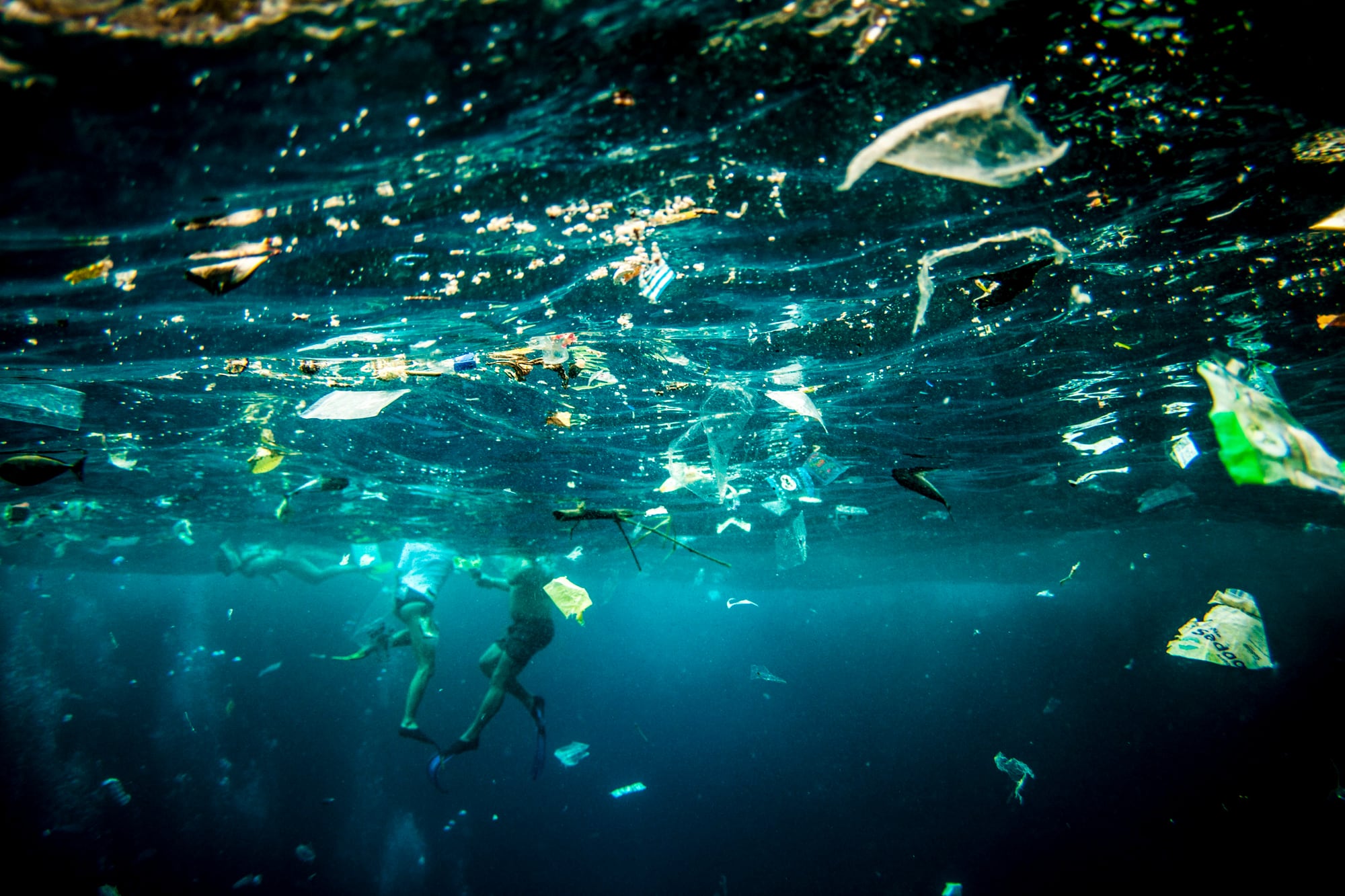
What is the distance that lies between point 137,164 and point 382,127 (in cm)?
212

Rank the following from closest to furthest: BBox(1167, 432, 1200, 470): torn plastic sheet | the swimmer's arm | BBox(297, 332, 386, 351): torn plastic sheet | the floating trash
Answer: the floating trash < BBox(297, 332, 386, 351): torn plastic sheet < BBox(1167, 432, 1200, 470): torn plastic sheet < the swimmer's arm

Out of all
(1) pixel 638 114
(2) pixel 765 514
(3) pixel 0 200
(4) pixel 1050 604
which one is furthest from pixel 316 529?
(4) pixel 1050 604

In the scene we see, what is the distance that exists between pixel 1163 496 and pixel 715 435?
19160 mm

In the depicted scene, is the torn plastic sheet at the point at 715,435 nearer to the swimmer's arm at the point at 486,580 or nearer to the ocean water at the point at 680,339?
the ocean water at the point at 680,339

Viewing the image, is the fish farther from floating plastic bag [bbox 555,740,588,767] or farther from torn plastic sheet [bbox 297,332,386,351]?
floating plastic bag [bbox 555,740,588,767]

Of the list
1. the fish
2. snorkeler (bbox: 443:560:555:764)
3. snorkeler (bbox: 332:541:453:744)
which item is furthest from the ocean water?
snorkeler (bbox: 443:560:555:764)

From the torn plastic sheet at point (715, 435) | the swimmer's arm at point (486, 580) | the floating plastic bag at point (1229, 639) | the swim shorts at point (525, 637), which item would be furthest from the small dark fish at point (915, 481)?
the swimmer's arm at point (486, 580)

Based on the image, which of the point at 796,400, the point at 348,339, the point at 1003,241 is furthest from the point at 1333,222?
the point at 348,339

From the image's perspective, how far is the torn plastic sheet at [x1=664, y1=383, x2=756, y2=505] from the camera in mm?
10031

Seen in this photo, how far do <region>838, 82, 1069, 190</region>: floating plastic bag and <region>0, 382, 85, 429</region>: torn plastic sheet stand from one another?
13032 mm

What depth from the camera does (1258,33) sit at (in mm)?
3484

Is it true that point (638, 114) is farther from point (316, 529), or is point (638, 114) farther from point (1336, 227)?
point (316, 529)

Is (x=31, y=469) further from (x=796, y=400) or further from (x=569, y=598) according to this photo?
(x=796, y=400)

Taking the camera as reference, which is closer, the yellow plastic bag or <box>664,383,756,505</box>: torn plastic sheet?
the yellow plastic bag
